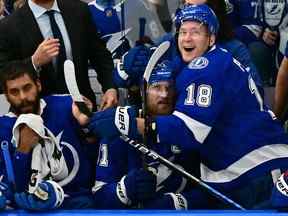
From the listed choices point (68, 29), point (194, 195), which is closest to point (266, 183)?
point (194, 195)

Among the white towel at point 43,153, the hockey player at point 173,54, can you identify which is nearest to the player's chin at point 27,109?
the white towel at point 43,153

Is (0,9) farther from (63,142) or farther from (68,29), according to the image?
(63,142)

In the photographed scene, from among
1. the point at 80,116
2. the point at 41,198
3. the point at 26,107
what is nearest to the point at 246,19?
the point at 80,116

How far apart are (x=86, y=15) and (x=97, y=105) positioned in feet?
1.32

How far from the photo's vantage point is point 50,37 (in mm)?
3129

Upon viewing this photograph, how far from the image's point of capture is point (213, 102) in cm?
242

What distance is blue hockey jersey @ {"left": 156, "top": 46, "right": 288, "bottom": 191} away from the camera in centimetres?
242

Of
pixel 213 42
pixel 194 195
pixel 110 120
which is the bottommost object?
pixel 194 195

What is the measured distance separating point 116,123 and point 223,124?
13.4 inches

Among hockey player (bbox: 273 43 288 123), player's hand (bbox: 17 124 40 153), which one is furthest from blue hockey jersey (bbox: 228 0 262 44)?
player's hand (bbox: 17 124 40 153)

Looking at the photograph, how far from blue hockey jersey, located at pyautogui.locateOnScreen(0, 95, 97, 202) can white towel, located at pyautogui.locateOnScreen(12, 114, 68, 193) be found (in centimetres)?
8

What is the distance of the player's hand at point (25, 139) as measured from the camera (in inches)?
99.5

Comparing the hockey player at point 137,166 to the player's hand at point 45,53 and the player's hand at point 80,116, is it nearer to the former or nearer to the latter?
the player's hand at point 80,116

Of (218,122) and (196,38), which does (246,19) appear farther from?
(218,122)
